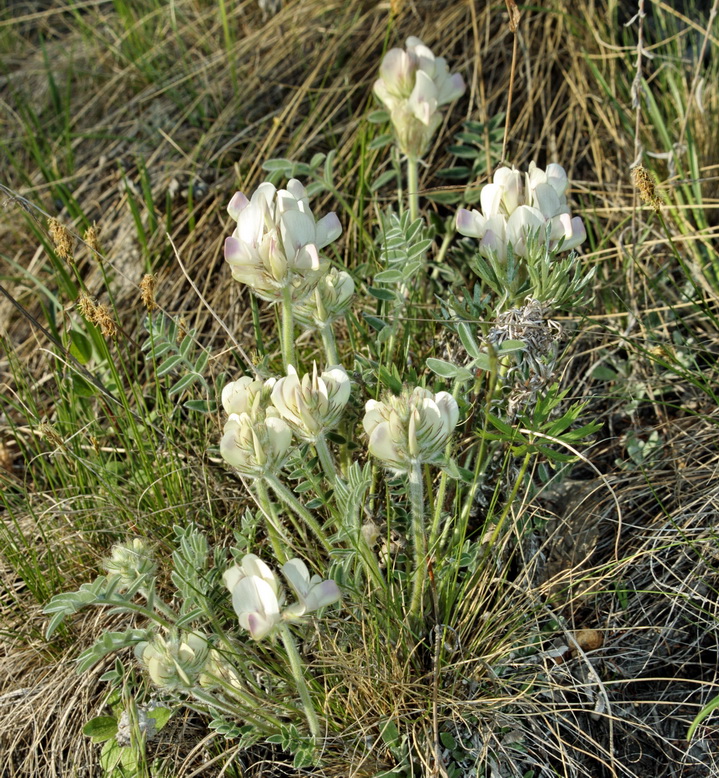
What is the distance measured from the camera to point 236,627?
1442mm

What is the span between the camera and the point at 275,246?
114 centimetres

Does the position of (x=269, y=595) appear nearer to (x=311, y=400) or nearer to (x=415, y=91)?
(x=311, y=400)

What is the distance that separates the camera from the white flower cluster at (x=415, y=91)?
1547mm

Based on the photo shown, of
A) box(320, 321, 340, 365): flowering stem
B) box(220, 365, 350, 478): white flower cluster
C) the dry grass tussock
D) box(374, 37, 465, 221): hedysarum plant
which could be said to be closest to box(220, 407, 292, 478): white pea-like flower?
box(220, 365, 350, 478): white flower cluster

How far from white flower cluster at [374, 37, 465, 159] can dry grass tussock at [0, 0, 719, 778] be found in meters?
0.30

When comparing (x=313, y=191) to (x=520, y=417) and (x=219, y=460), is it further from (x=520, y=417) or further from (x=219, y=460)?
(x=520, y=417)

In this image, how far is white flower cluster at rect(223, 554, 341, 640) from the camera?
1.08 meters

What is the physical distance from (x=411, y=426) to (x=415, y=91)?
733 millimetres

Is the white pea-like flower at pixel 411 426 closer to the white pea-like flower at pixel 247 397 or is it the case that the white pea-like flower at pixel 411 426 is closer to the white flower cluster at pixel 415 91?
the white pea-like flower at pixel 247 397

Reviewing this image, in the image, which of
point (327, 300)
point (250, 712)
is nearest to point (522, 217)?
point (327, 300)

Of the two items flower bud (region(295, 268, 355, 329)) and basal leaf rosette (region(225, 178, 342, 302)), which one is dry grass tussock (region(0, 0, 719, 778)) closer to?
flower bud (region(295, 268, 355, 329))

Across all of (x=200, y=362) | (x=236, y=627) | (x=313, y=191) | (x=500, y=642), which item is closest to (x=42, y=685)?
(x=236, y=627)

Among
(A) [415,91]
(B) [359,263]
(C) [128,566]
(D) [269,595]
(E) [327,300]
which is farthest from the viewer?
(B) [359,263]

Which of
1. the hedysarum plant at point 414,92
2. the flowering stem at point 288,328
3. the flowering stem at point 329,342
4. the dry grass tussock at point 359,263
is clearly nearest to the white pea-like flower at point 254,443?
the flowering stem at point 288,328
